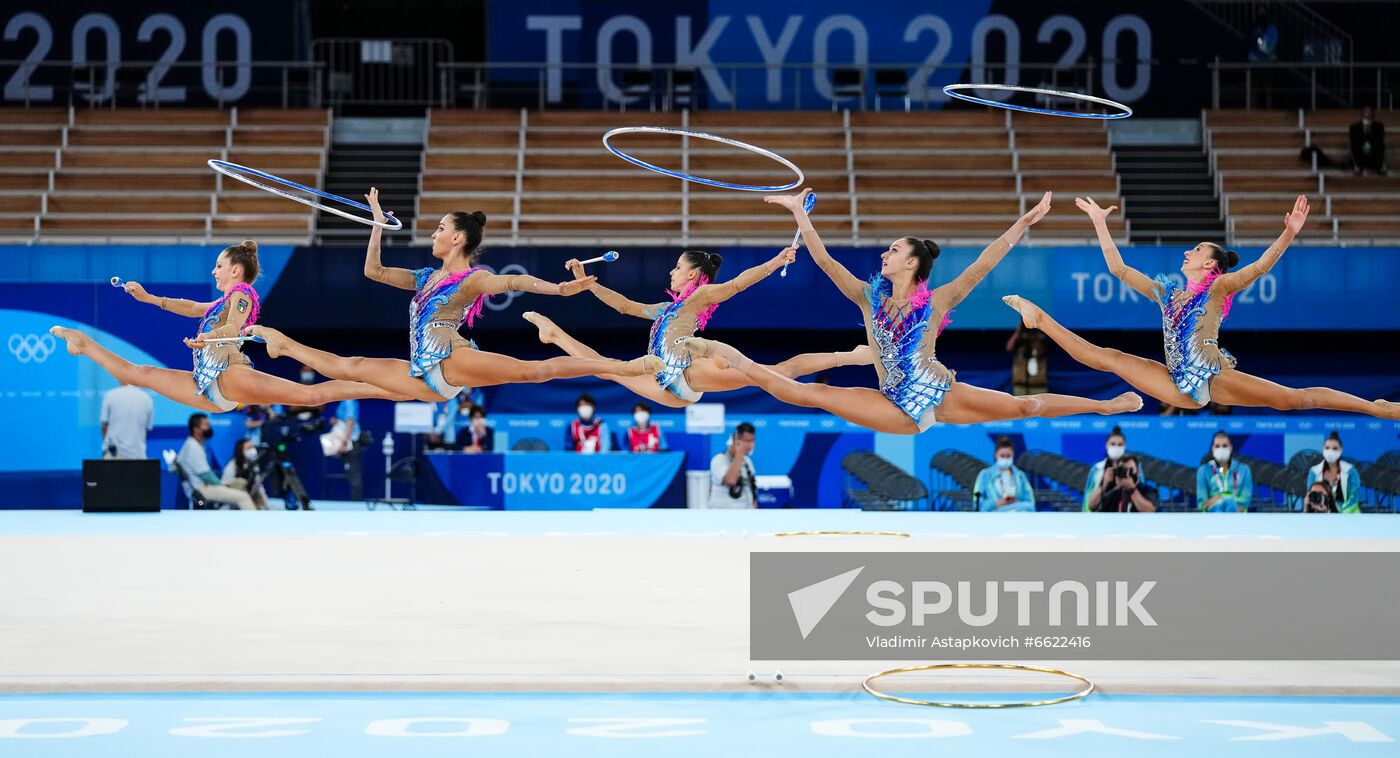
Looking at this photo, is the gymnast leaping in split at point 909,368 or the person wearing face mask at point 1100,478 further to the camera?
the person wearing face mask at point 1100,478

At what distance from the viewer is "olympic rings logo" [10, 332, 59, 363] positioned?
59.1 feet

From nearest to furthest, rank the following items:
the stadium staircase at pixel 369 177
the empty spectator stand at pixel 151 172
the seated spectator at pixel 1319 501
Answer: the seated spectator at pixel 1319 501
the empty spectator stand at pixel 151 172
the stadium staircase at pixel 369 177

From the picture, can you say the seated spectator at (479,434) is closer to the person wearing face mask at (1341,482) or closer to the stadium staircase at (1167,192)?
the stadium staircase at (1167,192)

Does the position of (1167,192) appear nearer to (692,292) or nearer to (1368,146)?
(1368,146)

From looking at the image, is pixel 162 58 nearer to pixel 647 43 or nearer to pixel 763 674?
pixel 647 43

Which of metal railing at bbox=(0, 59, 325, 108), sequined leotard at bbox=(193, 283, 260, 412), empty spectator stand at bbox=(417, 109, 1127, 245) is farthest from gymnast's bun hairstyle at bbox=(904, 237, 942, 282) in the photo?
metal railing at bbox=(0, 59, 325, 108)

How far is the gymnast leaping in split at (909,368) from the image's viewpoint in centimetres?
725

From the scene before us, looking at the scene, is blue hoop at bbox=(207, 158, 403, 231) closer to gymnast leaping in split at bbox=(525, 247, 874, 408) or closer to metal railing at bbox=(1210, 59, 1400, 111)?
gymnast leaping in split at bbox=(525, 247, 874, 408)

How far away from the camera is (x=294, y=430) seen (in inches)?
733

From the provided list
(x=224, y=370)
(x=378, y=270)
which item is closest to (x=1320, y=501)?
(x=378, y=270)

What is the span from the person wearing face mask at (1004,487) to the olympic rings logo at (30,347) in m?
11.4

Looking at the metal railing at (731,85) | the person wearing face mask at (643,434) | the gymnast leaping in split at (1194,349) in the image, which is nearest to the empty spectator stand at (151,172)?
the metal railing at (731,85)

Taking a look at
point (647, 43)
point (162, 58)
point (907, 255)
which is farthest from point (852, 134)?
point (907, 255)

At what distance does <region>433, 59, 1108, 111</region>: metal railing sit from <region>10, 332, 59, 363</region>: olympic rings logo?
819cm
